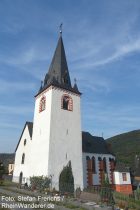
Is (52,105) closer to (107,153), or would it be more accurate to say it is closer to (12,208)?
(107,153)

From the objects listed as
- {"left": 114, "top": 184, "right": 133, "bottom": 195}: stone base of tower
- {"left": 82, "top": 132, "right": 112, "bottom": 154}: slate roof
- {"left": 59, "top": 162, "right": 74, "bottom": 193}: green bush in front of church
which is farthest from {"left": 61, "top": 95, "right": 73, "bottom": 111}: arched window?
{"left": 114, "top": 184, "right": 133, "bottom": 195}: stone base of tower

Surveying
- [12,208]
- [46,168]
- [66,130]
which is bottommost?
[12,208]

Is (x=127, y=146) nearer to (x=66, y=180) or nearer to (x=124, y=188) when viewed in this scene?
(x=124, y=188)

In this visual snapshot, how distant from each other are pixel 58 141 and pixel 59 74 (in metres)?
10.9

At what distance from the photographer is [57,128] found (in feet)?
107

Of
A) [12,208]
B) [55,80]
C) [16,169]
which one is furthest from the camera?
[16,169]

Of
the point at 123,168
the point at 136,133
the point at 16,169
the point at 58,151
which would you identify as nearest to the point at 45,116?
the point at 58,151

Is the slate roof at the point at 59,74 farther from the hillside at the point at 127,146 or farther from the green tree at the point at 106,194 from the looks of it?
the hillside at the point at 127,146

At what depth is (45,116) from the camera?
1334 inches

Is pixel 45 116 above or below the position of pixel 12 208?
above

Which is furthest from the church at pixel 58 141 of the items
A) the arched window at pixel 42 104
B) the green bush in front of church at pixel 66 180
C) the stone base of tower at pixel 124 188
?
the stone base of tower at pixel 124 188

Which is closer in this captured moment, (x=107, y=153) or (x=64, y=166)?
(x=64, y=166)

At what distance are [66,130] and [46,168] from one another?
607 cm

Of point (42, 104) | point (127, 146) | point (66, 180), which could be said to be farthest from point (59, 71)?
point (127, 146)
